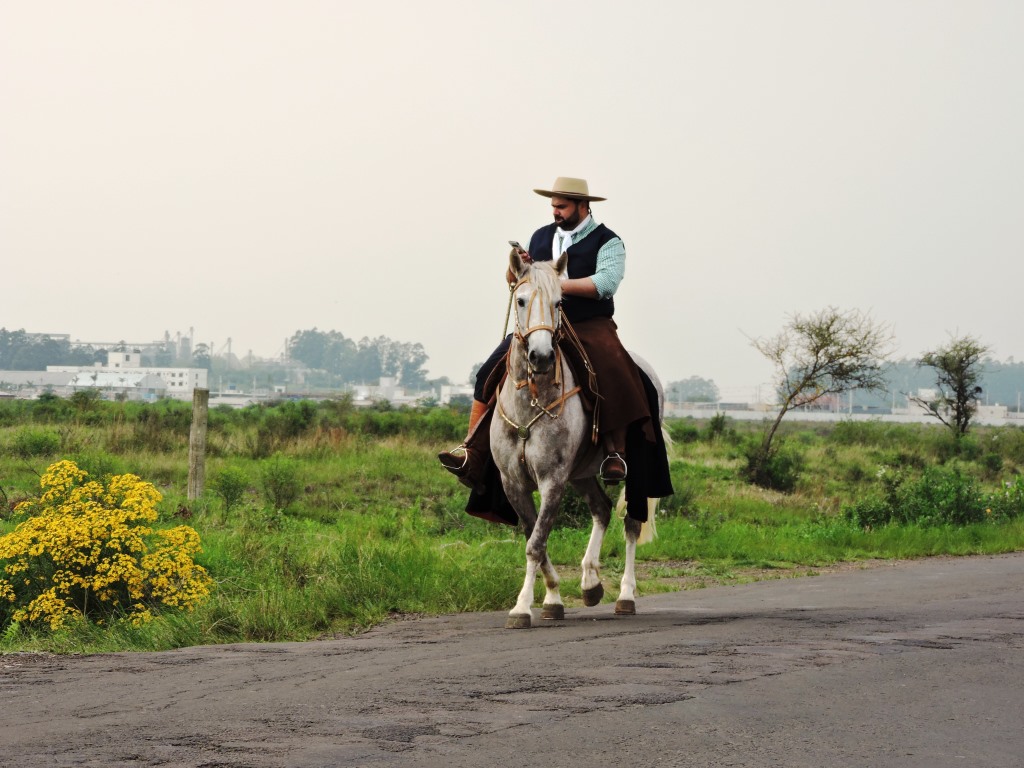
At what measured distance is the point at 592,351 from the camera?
30.3 feet

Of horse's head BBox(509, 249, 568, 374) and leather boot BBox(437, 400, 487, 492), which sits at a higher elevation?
horse's head BBox(509, 249, 568, 374)

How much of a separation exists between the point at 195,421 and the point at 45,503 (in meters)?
6.39

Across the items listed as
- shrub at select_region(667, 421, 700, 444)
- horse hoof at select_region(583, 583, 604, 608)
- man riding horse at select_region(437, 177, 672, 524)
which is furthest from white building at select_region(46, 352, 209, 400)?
horse hoof at select_region(583, 583, 604, 608)

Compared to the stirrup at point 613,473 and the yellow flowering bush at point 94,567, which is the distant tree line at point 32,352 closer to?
the yellow flowering bush at point 94,567

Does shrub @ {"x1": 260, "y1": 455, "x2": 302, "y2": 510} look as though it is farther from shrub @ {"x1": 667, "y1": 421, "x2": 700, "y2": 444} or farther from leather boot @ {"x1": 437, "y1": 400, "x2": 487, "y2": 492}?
shrub @ {"x1": 667, "y1": 421, "x2": 700, "y2": 444}

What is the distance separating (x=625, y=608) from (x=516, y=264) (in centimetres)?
284

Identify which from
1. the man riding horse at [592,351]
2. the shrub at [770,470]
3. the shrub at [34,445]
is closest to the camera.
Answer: the man riding horse at [592,351]

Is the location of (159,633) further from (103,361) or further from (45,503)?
(103,361)

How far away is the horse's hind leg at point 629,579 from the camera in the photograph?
31.0ft

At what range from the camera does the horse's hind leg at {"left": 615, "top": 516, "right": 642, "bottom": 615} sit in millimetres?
9445

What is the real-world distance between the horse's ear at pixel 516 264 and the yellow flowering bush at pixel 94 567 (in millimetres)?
3679

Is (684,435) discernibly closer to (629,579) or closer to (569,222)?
(629,579)

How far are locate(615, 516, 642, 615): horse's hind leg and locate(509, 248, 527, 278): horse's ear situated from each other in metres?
2.69

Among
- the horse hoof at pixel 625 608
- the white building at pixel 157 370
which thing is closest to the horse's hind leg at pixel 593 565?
the horse hoof at pixel 625 608
